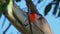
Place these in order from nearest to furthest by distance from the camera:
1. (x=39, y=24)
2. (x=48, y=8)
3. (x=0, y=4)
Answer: (x=0, y=4) → (x=48, y=8) → (x=39, y=24)

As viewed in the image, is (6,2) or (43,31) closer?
(6,2)

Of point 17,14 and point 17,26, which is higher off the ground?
point 17,14

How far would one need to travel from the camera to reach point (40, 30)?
220cm

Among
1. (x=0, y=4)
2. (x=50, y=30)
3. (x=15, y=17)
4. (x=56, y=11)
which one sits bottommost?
(x=50, y=30)

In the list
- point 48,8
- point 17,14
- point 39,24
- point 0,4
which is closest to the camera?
point 0,4

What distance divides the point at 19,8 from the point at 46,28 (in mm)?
359

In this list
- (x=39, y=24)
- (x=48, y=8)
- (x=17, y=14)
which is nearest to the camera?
(x=48, y=8)

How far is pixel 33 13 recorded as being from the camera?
207cm

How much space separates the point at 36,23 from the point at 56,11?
548 mm

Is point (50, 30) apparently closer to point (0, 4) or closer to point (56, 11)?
point (56, 11)

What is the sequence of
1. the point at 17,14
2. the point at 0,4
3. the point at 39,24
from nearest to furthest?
the point at 0,4 < the point at 17,14 < the point at 39,24

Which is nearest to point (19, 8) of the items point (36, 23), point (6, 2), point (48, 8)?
point (36, 23)

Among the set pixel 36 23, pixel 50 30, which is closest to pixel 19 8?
pixel 36 23

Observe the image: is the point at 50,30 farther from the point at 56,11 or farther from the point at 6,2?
the point at 6,2
